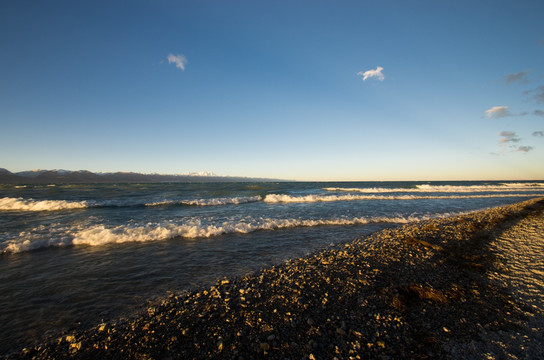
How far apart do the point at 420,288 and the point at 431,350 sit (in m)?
2.18

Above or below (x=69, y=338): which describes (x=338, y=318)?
above

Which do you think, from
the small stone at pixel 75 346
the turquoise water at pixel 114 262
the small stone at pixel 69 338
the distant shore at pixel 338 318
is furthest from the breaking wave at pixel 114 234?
the small stone at pixel 75 346

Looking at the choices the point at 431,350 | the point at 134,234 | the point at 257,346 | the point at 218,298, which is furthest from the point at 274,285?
the point at 134,234

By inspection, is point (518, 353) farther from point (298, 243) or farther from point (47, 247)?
point (47, 247)

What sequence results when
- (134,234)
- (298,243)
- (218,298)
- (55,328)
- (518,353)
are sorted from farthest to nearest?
(134,234)
(298,243)
(218,298)
(55,328)
(518,353)

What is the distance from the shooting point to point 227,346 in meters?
3.36

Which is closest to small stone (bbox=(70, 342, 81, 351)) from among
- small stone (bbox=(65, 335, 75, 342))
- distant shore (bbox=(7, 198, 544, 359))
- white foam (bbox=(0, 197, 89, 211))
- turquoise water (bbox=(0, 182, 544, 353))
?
distant shore (bbox=(7, 198, 544, 359))

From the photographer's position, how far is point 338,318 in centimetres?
401

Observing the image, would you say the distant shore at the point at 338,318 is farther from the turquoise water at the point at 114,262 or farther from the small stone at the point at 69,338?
the turquoise water at the point at 114,262

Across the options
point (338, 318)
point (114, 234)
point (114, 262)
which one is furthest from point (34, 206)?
point (338, 318)

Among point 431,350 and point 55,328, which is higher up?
point 431,350

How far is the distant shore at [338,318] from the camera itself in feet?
10.8

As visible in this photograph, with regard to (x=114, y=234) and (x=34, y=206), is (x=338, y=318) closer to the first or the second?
(x=114, y=234)

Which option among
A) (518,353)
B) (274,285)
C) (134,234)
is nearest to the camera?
(518,353)
